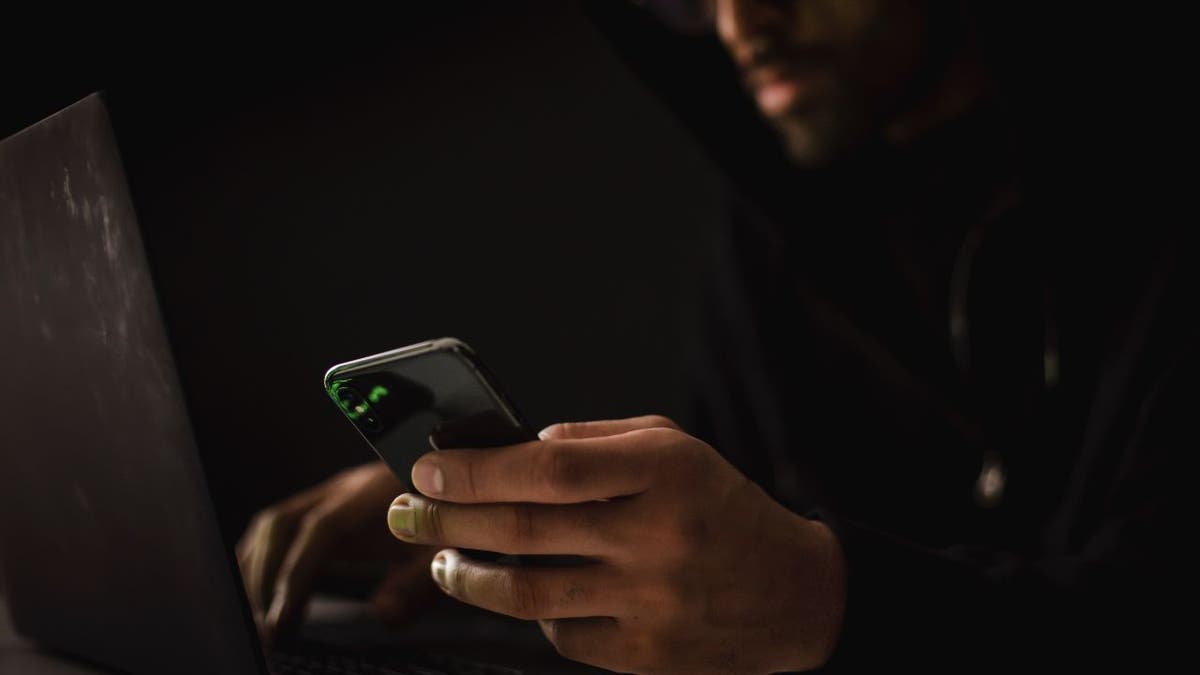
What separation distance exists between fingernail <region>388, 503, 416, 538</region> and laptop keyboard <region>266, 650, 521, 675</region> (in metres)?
0.15

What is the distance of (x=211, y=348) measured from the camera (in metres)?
2.12

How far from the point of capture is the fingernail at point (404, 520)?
0.46 meters

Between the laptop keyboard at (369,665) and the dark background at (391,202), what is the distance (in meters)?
1.03

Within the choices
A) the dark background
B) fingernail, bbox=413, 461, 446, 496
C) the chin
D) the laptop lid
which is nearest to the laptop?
the laptop lid

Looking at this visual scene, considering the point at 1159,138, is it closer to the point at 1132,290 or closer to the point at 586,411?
the point at 1132,290

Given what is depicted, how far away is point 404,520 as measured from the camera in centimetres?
47

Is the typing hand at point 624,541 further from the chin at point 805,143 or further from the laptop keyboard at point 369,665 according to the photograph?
the chin at point 805,143

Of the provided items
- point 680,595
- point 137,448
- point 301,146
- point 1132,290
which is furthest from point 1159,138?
point 301,146

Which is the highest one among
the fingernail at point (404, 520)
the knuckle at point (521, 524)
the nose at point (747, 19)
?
the fingernail at point (404, 520)

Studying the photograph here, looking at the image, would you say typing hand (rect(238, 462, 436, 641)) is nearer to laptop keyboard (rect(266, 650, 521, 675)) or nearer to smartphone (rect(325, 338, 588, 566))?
laptop keyboard (rect(266, 650, 521, 675))

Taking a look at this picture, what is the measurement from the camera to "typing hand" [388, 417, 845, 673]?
0.43m

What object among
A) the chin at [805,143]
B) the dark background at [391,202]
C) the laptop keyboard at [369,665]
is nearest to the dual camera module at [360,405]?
the laptop keyboard at [369,665]

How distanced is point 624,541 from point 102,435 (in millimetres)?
301

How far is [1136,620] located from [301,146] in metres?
1.82
